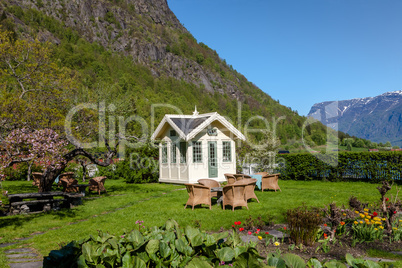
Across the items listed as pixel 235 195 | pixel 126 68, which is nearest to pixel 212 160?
pixel 235 195

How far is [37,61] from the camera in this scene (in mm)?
13664

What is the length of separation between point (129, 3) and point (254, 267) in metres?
170

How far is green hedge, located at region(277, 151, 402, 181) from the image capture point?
1497 centimetres

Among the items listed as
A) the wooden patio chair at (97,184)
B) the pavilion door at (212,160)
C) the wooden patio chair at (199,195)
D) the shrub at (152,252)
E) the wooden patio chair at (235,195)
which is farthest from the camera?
the pavilion door at (212,160)

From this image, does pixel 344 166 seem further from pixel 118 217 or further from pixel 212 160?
pixel 118 217

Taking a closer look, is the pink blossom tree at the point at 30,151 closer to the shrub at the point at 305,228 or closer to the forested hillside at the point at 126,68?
the forested hillside at the point at 126,68

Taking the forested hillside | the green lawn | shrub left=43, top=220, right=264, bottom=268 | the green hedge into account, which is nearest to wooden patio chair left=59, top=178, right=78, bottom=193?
the green lawn

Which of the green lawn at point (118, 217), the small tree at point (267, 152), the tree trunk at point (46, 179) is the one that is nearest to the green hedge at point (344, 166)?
the small tree at point (267, 152)

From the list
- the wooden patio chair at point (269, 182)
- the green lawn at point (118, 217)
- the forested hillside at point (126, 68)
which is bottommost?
the green lawn at point (118, 217)

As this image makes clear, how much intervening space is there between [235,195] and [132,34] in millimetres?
122943

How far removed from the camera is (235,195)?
28.8 ft

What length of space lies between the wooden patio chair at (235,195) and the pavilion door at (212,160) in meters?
8.71

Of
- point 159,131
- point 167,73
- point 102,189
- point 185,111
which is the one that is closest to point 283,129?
point 185,111

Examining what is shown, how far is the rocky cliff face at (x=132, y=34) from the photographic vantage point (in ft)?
333
